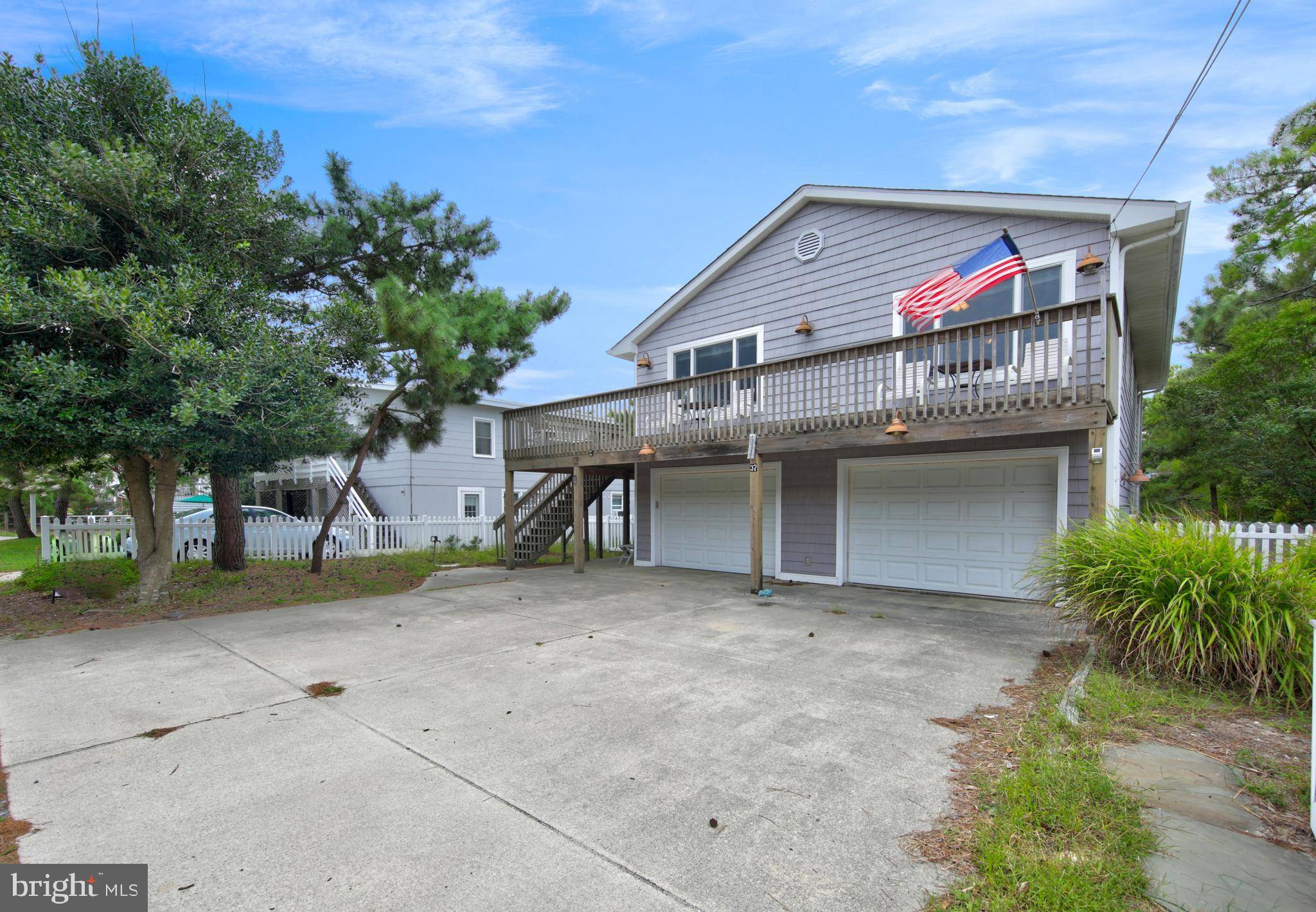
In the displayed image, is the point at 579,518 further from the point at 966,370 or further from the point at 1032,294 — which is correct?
the point at 1032,294

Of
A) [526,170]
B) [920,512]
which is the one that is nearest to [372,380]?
[526,170]

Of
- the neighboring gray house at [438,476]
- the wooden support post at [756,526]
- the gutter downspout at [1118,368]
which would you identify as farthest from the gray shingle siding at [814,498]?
the neighboring gray house at [438,476]

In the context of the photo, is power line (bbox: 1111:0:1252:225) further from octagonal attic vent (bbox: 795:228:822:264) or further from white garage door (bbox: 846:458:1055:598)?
octagonal attic vent (bbox: 795:228:822:264)

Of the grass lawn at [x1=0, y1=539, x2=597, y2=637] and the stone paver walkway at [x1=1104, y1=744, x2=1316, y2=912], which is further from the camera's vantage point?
the grass lawn at [x1=0, y1=539, x2=597, y2=637]

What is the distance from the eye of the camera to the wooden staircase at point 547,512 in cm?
1321

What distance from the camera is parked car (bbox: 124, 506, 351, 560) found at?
12180 millimetres

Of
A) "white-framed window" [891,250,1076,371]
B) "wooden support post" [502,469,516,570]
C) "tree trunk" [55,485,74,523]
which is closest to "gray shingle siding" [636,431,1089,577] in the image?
"white-framed window" [891,250,1076,371]

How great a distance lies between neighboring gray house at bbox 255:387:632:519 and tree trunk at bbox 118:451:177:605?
8314 mm

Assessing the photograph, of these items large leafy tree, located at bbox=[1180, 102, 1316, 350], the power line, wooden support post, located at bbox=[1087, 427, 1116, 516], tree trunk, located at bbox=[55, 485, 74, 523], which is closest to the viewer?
the power line

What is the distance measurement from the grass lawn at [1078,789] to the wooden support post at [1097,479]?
7.84 ft

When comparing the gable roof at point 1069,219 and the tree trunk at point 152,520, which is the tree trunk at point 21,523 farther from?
the gable roof at point 1069,219

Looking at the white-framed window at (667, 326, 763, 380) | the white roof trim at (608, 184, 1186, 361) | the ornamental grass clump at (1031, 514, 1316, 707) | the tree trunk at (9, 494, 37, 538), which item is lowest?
the tree trunk at (9, 494, 37, 538)

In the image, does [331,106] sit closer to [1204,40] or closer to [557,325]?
[557,325]

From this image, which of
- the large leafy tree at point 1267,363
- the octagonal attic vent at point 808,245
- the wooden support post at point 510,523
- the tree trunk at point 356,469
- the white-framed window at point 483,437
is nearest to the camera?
the octagonal attic vent at point 808,245
